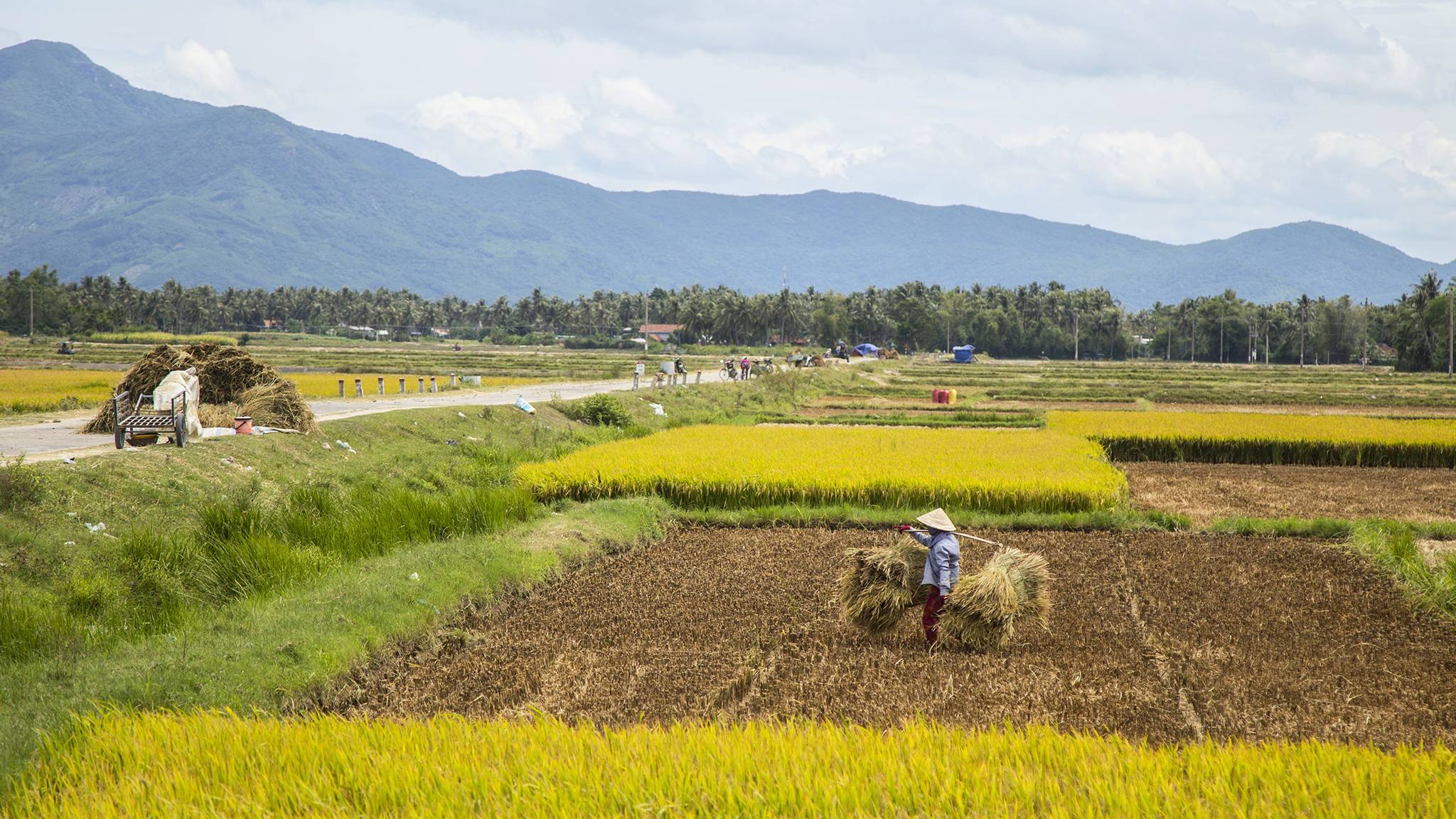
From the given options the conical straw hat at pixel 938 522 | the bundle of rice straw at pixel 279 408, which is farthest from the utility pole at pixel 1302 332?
the conical straw hat at pixel 938 522

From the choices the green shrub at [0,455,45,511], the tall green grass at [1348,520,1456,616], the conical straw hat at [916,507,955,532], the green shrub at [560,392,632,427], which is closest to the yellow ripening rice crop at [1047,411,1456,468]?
the tall green grass at [1348,520,1456,616]

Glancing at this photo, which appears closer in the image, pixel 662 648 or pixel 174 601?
pixel 662 648

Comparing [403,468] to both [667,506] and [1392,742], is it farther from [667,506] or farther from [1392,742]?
[1392,742]

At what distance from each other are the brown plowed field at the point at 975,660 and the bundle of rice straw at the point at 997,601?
240 millimetres

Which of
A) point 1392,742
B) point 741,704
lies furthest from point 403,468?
point 1392,742

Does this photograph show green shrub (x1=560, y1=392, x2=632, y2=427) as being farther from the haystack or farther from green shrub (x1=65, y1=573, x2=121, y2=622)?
green shrub (x1=65, y1=573, x2=121, y2=622)

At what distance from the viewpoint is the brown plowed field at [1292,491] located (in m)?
21.2

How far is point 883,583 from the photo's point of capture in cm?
1115

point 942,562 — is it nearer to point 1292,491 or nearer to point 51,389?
point 1292,491

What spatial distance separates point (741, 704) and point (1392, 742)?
4763 mm

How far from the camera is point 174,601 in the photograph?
40.0 ft

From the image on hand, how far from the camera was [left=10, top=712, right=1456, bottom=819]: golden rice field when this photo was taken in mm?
5984

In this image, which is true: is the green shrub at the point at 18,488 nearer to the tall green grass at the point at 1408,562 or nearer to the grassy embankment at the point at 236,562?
the grassy embankment at the point at 236,562

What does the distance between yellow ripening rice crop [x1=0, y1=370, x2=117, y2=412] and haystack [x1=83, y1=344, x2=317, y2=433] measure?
819cm
